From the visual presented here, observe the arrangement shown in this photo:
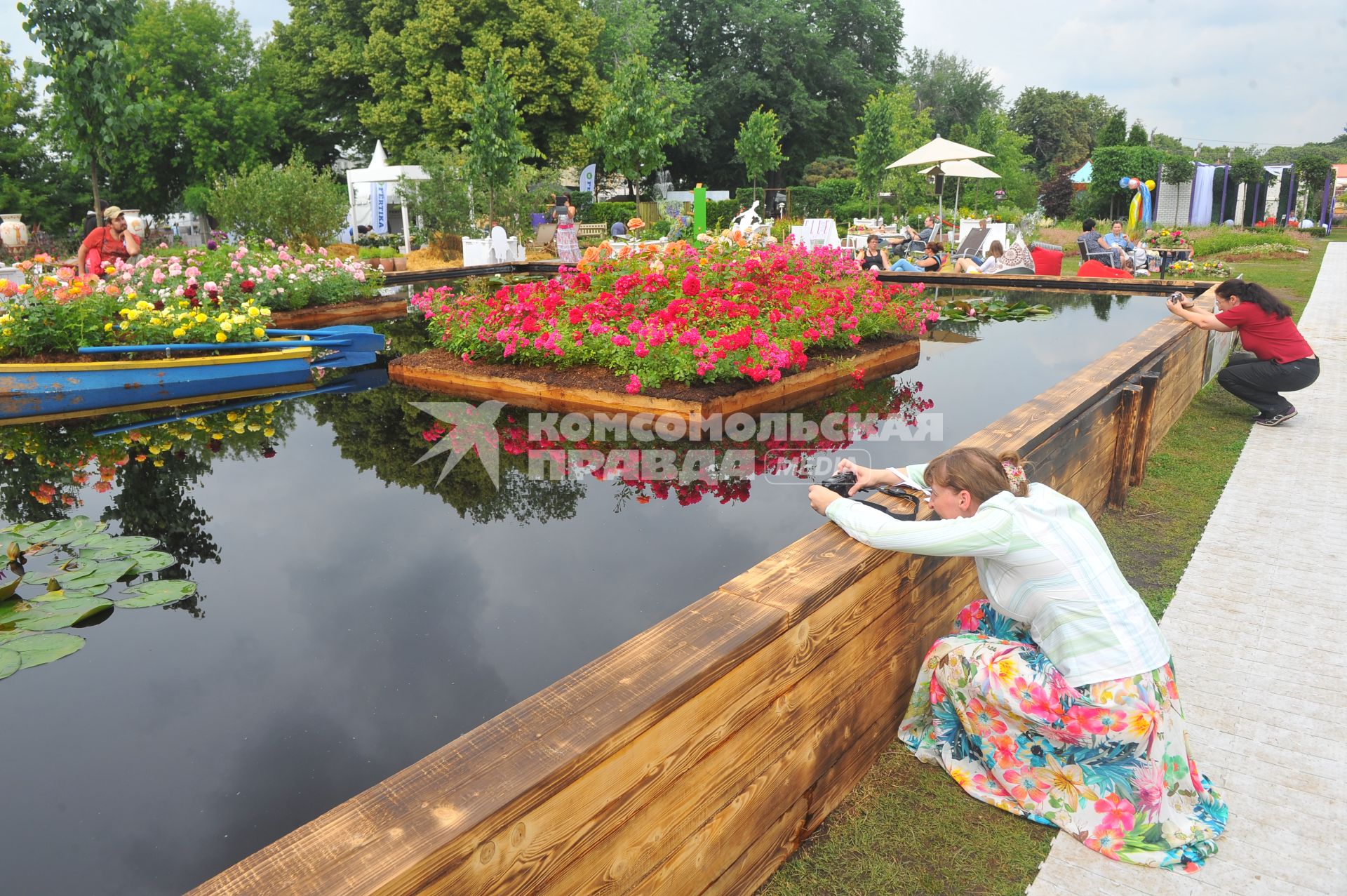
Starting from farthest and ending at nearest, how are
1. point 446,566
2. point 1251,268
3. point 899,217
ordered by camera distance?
point 899,217, point 1251,268, point 446,566

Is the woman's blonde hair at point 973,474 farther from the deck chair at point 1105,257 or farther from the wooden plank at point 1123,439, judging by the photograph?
the deck chair at point 1105,257

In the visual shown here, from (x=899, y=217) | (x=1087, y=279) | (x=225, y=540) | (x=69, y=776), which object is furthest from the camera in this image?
(x=899, y=217)

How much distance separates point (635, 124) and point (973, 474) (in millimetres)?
22672

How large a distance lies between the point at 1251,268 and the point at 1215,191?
15476mm

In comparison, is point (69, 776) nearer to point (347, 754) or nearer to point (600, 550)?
point (347, 754)

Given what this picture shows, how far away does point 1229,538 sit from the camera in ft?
16.1

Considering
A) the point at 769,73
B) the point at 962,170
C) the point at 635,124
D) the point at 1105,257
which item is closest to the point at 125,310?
the point at 1105,257

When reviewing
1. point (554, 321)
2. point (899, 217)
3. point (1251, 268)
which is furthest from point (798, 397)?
point (899, 217)

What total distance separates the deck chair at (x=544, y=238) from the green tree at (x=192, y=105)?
16.8m

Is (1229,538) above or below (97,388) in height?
below

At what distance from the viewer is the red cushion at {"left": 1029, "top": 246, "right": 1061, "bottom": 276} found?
14383 mm

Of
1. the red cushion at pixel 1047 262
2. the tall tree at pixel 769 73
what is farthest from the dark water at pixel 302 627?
the tall tree at pixel 769 73

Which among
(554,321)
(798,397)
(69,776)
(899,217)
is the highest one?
(899,217)

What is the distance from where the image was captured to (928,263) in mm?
14469
